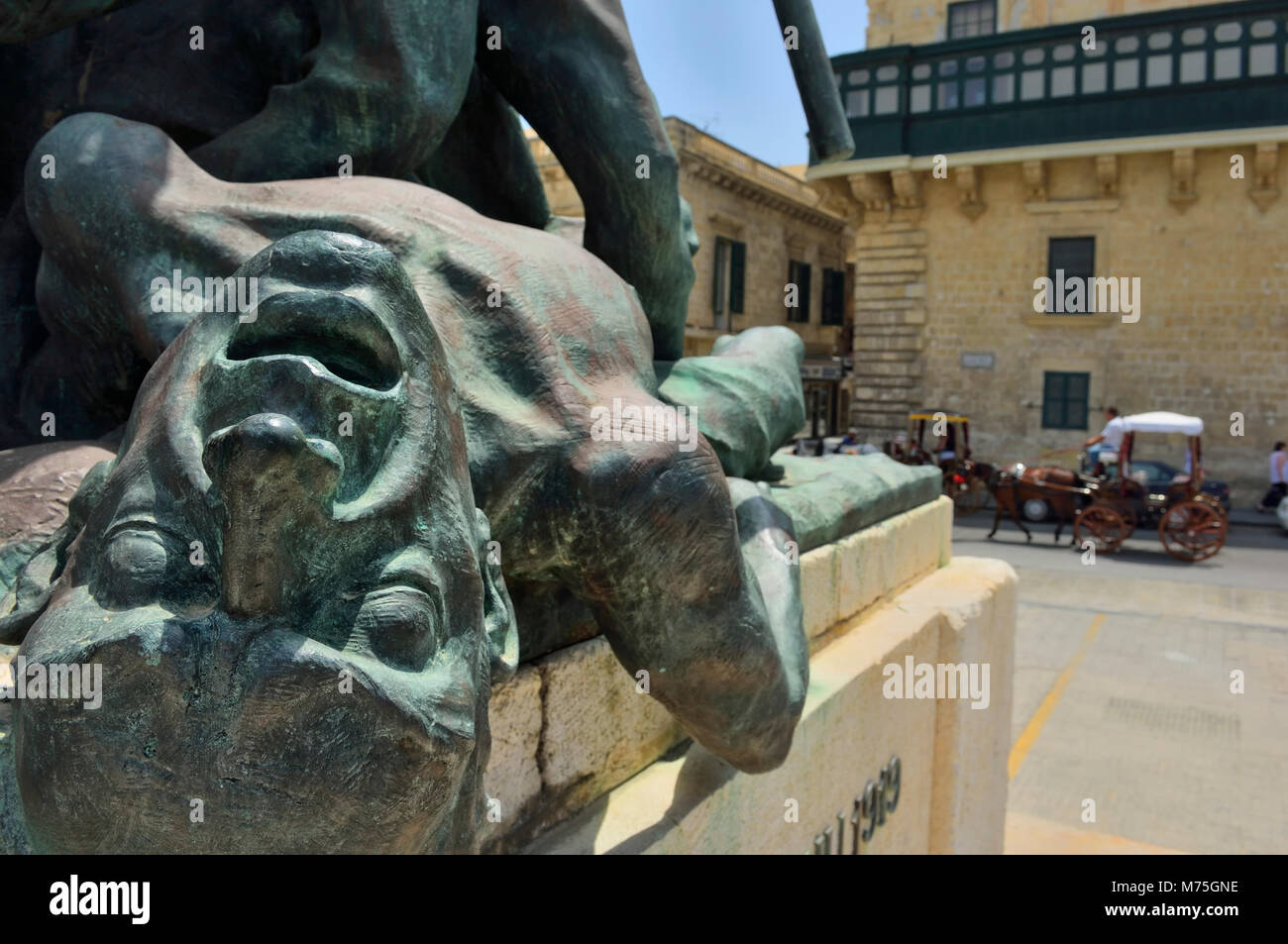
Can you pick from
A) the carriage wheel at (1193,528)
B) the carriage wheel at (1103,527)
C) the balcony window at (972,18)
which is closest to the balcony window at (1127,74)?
the balcony window at (972,18)

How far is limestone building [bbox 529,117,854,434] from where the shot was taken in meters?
21.9

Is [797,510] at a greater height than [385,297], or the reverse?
[385,297]

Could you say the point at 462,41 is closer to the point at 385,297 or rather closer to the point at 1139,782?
the point at 385,297

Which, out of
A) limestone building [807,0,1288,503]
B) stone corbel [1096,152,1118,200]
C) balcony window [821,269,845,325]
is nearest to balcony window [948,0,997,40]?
limestone building [807,0,1288,503]

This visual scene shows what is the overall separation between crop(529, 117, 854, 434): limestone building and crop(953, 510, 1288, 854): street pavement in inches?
483

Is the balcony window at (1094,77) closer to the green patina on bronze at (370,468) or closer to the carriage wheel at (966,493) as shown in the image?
the carriage wheel at (966,493)

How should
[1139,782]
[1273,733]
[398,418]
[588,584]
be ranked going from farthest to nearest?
1. [1273,733]
2. [1139,782]
3. [588,584]
4. [398,418]

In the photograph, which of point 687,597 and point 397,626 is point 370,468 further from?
point 687,597

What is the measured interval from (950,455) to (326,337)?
16.2 m

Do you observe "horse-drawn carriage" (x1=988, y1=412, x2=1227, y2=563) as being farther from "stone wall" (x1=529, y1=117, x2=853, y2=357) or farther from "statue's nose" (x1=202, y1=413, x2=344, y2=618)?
"statue's nose" (x1=202, y1=413, x2=344, y2=618)

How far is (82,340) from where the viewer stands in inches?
74.9

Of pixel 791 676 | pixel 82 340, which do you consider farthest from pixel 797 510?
pixel 82 340

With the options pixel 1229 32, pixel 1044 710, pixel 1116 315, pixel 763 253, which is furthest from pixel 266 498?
pixel 763 253

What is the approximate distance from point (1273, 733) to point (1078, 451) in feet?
42.3
